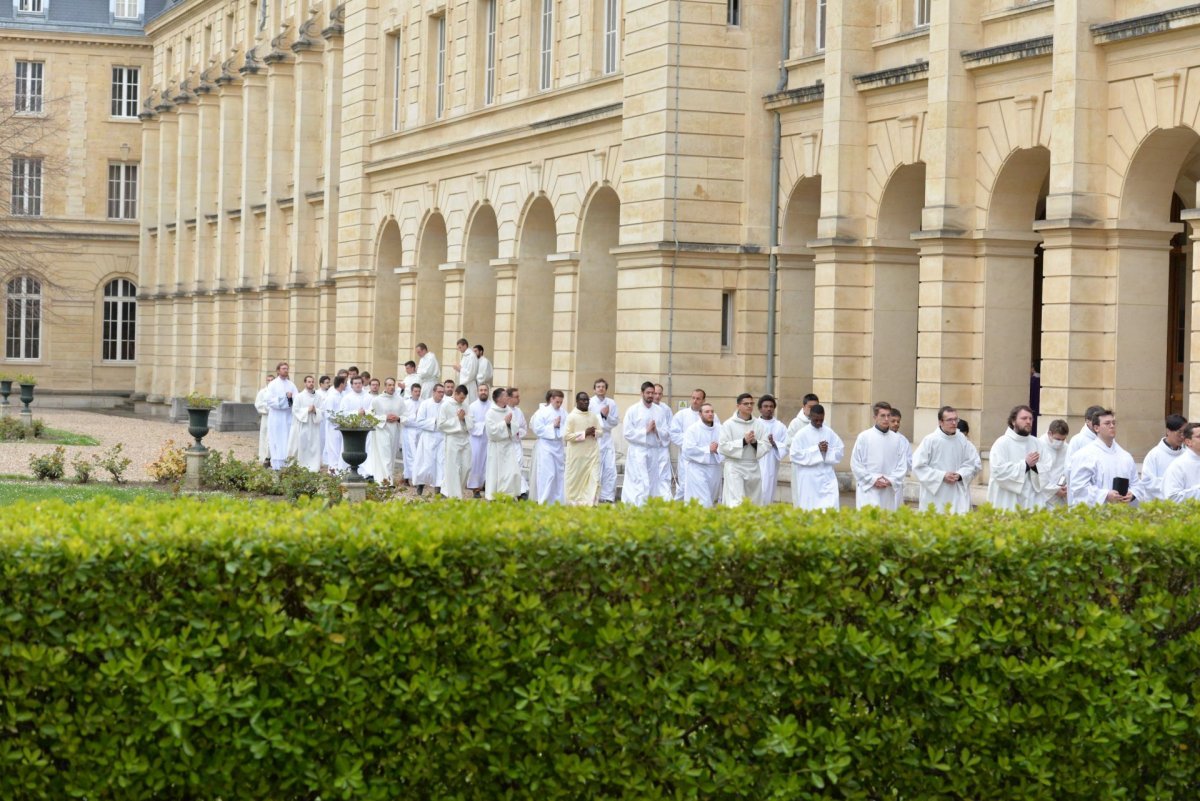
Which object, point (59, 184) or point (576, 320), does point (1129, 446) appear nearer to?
point (576, 320)

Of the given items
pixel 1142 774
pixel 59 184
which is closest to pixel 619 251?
pixel 1142 774

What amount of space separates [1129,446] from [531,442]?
1387cm

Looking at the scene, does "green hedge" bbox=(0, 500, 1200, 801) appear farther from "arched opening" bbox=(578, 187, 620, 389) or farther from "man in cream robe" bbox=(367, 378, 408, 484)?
"man in cream robe" bbox=(367, 378, 408, 484)

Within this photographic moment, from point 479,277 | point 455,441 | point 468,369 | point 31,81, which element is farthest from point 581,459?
point 31,81

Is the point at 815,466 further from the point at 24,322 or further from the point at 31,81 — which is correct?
the point at 31,81

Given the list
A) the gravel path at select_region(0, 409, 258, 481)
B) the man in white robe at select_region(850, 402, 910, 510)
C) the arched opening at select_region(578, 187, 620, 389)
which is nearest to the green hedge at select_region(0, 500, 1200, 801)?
the man in white robe at select_region(850, 402, 910, 510)

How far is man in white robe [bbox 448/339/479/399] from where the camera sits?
32.3 m

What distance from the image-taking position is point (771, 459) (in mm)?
22297

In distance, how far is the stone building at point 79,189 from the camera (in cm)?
6650

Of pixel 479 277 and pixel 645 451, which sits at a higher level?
pixel 479 277

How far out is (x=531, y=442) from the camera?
108 ft

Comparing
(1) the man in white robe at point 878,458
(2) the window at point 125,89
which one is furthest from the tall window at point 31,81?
(1) the man in white robe at point 878,458

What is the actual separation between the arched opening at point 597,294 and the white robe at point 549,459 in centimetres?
545

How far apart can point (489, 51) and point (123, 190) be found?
118 feet
